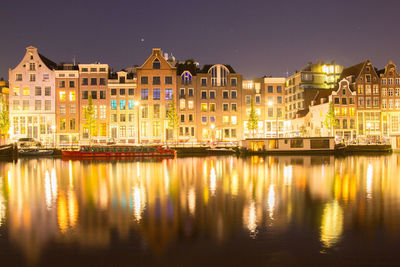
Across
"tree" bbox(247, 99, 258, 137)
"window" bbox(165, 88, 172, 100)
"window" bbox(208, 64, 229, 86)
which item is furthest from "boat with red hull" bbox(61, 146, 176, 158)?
"window" bbox(208, 64, 229, 86)

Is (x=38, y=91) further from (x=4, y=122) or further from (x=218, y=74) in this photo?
(x=218, y=74)

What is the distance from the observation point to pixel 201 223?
16391 millimetres

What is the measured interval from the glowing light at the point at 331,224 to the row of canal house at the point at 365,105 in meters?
62.5

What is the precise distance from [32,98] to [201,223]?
72.2 metres

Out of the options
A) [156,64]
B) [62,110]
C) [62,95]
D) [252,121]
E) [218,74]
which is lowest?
[252,121]

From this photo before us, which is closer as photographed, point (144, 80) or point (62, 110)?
point (144, 80)

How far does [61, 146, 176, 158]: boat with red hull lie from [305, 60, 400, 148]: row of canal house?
129 feet

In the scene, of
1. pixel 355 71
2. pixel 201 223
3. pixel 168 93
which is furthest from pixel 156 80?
pixel 201 223

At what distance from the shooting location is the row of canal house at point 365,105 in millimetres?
79062

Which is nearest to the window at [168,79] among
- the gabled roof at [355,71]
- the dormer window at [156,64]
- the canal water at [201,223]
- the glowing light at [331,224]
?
the dormer window at [156,64]

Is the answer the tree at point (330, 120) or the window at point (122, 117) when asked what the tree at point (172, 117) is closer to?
the window at point (122, 117)

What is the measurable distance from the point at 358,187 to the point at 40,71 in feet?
235

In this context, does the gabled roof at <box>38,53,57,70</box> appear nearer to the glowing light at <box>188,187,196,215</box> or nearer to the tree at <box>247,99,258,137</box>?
the tree at <box>247,99,258,137</box>

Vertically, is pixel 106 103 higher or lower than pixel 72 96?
lower
